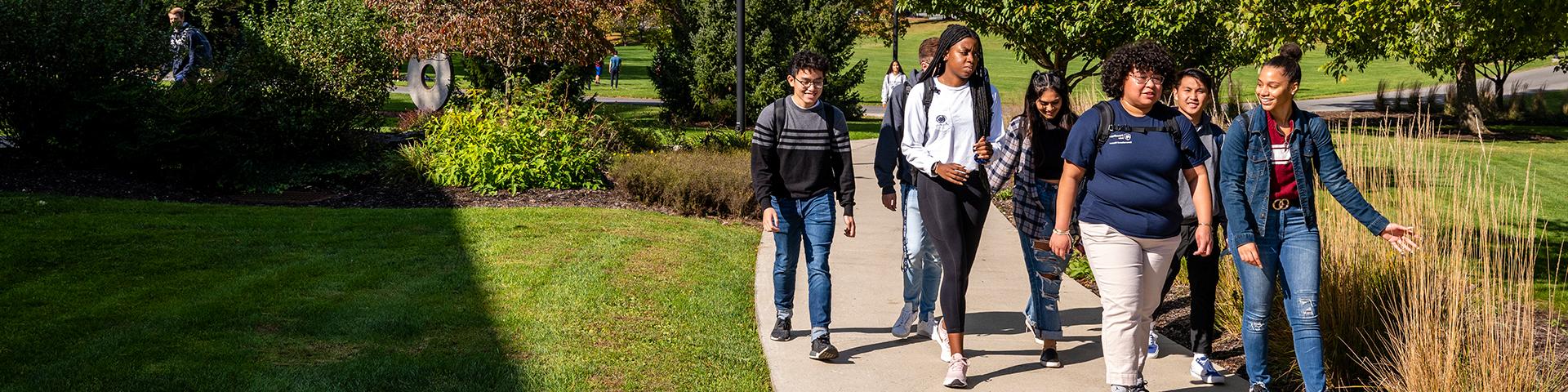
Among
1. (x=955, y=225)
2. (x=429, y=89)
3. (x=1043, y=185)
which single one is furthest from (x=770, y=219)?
(x=429, y=89)

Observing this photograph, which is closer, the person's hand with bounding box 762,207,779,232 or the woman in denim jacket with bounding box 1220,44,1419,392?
the woman in denim jacket with bounding box 1220,44,1419,392

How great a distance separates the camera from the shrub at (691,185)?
1090 cm

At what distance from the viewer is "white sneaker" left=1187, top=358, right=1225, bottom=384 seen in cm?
554

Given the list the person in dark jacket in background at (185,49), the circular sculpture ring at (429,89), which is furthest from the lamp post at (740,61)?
the circular sculpture ring at (429,89)

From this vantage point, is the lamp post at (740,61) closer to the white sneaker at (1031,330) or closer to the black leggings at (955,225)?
the white sneaker at (1031,330)

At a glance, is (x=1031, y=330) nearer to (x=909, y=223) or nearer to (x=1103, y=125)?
(x=909, y=223)

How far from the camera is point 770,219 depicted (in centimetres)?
584

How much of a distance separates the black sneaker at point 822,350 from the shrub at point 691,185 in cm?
477

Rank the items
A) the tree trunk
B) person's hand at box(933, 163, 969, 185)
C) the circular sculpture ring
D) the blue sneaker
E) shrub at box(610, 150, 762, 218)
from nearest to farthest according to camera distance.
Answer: person's hand at box(933, 163, 969, 185) < the blue sneaker < shrub at box(610, 150, 762, 218) < the circular sculpture ring < the tree trunk

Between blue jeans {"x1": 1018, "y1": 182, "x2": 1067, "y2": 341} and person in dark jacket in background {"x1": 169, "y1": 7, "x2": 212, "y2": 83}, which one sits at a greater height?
person in dark jacket in background {"x1": 169, "y1": 7, "x2": 212, "y2": 83}

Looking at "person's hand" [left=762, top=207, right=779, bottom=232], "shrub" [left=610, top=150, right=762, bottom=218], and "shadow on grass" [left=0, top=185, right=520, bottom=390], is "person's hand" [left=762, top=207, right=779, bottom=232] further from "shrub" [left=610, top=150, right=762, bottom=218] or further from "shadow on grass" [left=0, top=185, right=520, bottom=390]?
"shrub" [left=610, top=150, right=762, bottom=218]

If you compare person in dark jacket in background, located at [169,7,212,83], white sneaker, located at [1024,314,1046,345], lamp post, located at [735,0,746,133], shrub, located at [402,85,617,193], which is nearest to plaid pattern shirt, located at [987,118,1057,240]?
white sneaker, located at [1024,314,1046,345]

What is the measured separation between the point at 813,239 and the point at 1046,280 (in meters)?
1.14

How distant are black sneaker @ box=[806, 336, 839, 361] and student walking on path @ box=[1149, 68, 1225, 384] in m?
1.55
